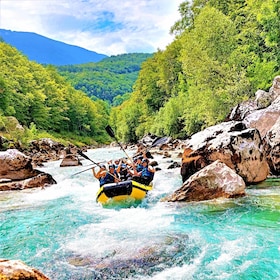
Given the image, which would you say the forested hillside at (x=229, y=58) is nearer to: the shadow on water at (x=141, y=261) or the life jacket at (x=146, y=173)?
the life jacket at (x=146, y=173)

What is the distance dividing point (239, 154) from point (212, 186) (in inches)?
105

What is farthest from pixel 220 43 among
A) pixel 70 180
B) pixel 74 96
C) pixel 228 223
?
pixel 74 96

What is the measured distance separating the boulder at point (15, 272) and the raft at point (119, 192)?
8.59 meters

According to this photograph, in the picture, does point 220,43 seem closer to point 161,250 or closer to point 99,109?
point 161,250

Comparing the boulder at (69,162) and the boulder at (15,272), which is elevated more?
the boulder at (15,272)

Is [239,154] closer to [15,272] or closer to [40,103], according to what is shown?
[15,272]

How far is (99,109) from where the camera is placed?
90.7m

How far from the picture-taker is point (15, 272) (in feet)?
10.4

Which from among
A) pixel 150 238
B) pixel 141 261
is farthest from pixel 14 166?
pixel 141 261

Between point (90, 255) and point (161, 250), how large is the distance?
1406mm

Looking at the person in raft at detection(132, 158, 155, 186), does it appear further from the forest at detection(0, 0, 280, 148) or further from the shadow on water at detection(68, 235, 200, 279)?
the forest at detection(0, 0, 280, 148)

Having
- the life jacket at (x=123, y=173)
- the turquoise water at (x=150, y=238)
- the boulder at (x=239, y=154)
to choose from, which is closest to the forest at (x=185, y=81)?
the boulder at (x=239, y=154)

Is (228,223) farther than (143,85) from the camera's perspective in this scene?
No

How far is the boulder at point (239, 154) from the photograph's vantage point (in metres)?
13.1
